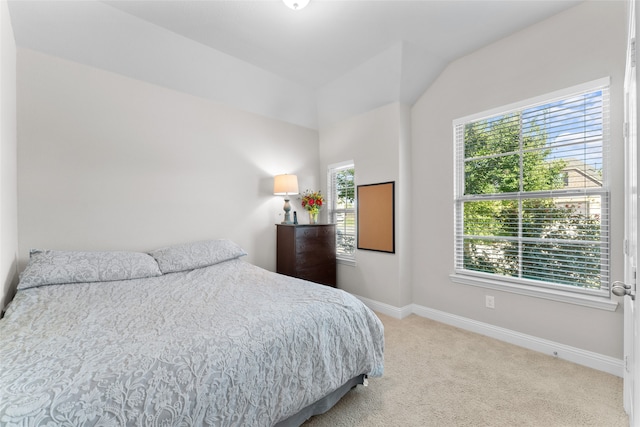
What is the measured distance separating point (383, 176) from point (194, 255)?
228cm

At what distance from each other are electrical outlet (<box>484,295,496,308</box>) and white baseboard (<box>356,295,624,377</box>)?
0.19 m

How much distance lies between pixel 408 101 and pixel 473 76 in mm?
682

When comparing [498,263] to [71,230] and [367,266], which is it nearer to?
[367,266]

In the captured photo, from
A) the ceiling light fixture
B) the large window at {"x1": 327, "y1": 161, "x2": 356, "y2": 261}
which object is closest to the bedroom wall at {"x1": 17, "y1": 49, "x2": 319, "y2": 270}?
the large window at {"x1": 327, "y1": 161, "x2": 356, "y2": 261}

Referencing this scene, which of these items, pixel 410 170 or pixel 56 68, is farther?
pixel 410 170

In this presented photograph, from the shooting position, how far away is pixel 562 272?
2.25 meters

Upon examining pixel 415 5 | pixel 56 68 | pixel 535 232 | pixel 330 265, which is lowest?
pixel 330 265

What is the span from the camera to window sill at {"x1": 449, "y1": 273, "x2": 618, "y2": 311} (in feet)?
6.66

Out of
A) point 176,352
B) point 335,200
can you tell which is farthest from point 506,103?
point 176,352

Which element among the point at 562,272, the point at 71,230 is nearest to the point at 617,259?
the point at 562,272

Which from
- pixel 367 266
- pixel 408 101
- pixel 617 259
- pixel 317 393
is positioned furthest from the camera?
pixel 367 266

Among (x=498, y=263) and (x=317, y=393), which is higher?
(x=498, y=263)

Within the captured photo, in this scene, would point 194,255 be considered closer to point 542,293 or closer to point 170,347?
point 170,347

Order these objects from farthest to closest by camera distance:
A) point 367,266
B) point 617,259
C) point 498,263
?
1. point 367,266
2. point 498,263
3. point 617,259
